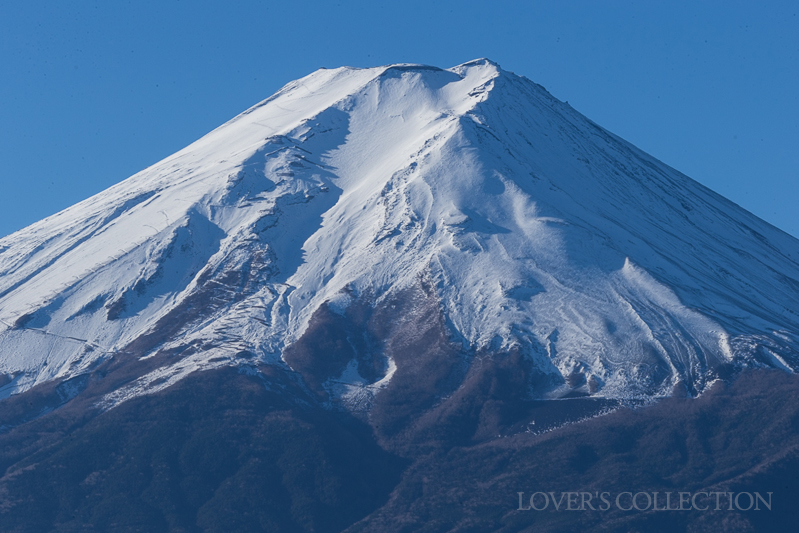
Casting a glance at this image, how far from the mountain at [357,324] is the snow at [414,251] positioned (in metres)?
0.33

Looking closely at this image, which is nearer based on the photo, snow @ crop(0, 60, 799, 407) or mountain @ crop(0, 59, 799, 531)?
mountain @ crop(0, 59, 799, 531)

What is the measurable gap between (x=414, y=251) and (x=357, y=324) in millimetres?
11237

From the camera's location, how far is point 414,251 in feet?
325

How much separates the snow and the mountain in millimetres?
333

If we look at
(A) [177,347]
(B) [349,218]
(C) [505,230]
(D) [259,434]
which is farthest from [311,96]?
(D) [259,434]

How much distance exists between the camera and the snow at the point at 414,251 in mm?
89125

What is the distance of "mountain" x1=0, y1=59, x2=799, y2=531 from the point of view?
77.4 metres

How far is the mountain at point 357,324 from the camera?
254ft

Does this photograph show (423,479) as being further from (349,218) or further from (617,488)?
(349,218)

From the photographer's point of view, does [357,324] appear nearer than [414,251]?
Yes

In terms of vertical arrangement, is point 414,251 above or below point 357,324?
above

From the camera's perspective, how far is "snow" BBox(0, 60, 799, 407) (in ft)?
292

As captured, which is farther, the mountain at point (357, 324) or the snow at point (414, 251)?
the snow at point (414, 251)

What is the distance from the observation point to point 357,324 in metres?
92.0
